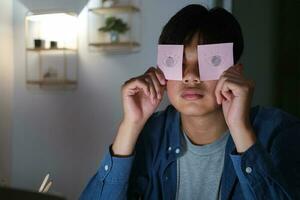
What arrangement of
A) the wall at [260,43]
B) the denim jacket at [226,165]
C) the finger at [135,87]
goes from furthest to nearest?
the wall at [260,43] → the finger at [135,87] → the denim jacket at [226,165]

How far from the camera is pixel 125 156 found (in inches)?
35.4

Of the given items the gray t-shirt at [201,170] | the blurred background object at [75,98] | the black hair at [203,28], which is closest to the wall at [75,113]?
the blurred background object at [75,98]

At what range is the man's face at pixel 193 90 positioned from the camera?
0.87m

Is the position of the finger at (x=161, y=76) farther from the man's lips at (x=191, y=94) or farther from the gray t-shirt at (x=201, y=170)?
the gray t-shirt at (x=201, y=170)

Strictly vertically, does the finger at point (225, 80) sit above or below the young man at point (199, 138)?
above

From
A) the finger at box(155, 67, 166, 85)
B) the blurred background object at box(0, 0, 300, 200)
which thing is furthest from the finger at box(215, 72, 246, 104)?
the blurred background object at box(0, 0, 300, 200)

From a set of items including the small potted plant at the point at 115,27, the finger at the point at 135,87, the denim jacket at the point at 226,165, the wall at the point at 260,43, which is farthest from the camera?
the wall at the point at 260,43

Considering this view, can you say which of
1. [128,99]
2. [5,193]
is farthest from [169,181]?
[5,193]

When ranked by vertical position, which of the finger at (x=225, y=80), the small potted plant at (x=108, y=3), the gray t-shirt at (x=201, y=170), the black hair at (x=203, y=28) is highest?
the small potted plant at (x=108, y=3)

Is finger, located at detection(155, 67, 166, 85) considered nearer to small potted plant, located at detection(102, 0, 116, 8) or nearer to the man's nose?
the man's nose

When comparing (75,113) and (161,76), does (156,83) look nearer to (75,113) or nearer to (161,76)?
(161,76)

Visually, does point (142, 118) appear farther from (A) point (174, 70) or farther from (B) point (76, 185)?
(B) point (76, 185)

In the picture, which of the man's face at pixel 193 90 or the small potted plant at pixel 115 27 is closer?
the man's face at pixel 193 90

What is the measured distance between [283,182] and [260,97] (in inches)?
27.5
